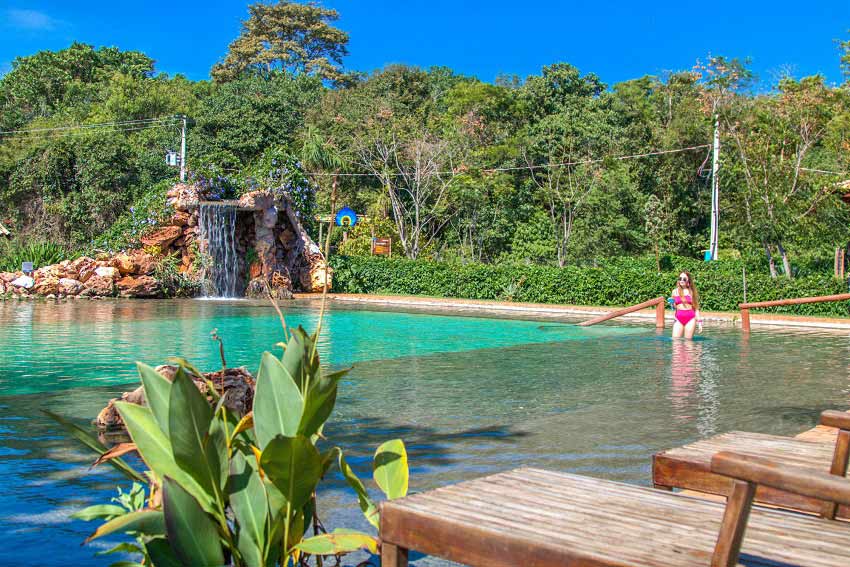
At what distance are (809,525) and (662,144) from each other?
37.8 m

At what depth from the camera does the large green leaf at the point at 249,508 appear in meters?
2.86

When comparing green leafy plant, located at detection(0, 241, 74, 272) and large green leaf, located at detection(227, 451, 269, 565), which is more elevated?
green leafy plant, located at detection(0, 241, 74, 272)

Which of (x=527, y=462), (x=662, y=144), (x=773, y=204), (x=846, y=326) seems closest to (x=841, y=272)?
(x=773, y=204)

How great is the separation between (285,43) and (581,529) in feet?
199

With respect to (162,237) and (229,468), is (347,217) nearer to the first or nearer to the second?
(162,237)

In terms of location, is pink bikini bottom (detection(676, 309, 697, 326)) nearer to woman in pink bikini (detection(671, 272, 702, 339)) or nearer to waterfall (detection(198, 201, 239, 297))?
woman in pink bikini (detection(671, 272, 702, 339))

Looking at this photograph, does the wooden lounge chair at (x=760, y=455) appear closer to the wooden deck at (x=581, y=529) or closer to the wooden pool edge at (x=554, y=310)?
the wooden deck at (x=581, y=529)

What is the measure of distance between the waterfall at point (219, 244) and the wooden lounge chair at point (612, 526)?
29.1 metres

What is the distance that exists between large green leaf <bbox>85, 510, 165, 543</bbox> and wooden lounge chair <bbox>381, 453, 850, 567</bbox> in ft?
2.41

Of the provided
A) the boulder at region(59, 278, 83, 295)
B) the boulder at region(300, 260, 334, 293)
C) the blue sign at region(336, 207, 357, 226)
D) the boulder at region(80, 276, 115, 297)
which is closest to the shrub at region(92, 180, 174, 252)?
the boulder at region(80, 276, 115, 297)

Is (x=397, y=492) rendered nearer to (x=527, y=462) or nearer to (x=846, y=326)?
(x=527, y=462)

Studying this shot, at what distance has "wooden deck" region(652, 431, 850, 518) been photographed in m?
3.29

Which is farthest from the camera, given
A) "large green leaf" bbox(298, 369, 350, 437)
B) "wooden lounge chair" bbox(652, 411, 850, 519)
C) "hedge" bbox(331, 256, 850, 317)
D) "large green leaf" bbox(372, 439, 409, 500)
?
"hedge" bbox(331, 256, 850, 317)

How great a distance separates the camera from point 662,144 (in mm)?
38469
